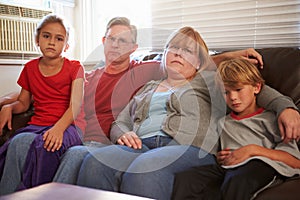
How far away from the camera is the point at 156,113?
1559mm

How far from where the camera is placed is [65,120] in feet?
5.43

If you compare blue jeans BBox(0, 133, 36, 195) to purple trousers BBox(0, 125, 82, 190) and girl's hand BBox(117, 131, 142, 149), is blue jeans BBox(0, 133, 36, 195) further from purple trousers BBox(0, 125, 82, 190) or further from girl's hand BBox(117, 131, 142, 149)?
girl's hand BBox(117, 131, 142, 149)

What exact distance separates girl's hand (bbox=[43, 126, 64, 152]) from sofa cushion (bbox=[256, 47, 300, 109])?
0.91m

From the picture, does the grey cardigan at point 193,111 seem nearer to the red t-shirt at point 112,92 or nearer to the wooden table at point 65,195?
the red t-shirt at point 112,92

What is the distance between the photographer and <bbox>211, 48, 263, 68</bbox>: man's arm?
1550 mm

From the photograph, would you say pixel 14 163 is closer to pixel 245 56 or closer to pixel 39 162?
pixel 39 162

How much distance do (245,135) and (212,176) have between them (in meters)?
0.23

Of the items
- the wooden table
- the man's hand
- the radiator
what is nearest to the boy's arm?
the man's hand

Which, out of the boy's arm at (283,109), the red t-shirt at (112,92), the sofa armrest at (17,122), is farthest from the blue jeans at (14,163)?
the boy's arm at (283,109)

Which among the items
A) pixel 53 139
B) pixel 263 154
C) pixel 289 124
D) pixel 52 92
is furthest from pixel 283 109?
pixel 52 92

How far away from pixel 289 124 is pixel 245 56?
451 mm

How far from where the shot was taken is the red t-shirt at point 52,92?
1.76 m

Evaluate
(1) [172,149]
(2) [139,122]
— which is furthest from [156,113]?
(1) [172,149]

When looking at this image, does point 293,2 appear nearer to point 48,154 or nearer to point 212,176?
point 212,176
